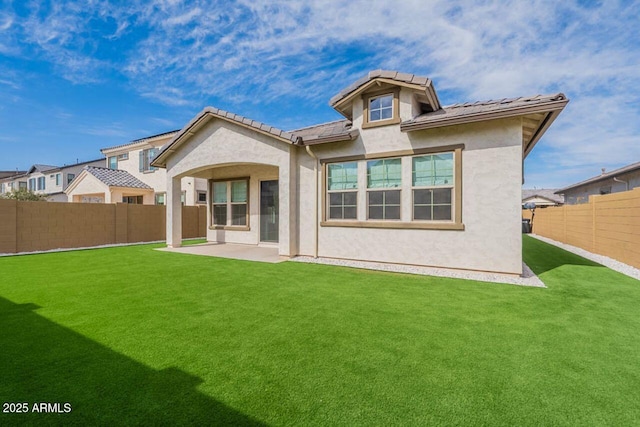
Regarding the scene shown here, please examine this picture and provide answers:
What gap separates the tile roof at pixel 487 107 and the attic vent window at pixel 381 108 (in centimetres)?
84

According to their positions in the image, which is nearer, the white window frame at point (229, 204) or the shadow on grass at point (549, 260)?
the shadow on grass at point (549, 260)

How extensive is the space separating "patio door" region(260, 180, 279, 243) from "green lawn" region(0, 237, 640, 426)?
5864 millimetres

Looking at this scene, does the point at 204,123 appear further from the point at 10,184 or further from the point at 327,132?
the point at 10,184

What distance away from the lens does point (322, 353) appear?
322 cm

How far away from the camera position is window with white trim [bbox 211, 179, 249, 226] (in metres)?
12.8

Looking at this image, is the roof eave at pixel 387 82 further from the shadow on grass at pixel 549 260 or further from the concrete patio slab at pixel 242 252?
the shadow on grass at pixel 549 260

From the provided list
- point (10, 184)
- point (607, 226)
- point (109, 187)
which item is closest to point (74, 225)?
point (109, 187)

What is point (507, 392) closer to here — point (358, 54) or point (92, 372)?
point (92, 372)

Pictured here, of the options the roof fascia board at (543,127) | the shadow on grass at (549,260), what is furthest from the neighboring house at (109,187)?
the shadow on grass at (549,260)

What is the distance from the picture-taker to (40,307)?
183 inches

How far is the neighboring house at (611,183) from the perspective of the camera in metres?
17.7

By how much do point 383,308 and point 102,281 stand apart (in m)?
6.28

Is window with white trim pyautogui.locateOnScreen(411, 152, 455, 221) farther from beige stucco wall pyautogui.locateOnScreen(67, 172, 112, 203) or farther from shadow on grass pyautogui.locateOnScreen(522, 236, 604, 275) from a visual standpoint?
beige stucco wall pyautogui.locateOnScreen(67, 172, 112, 203)

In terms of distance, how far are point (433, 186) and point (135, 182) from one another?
69.5 feet
